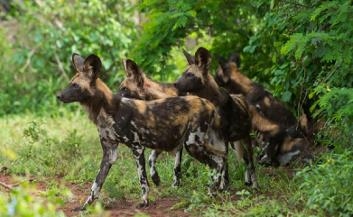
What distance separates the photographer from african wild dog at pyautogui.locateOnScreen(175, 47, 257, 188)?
7238 millimetres

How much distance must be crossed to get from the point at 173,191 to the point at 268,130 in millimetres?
1412

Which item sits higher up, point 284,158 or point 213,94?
point 213,94

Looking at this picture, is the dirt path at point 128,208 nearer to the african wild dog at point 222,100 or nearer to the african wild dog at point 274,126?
the african wild dog at point 222,100

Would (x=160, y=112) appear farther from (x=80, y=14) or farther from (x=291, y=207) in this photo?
(x=80, y=14)

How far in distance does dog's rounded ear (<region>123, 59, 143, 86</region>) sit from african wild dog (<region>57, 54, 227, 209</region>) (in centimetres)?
62

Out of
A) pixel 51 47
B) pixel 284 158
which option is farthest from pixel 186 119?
pixel 51 47

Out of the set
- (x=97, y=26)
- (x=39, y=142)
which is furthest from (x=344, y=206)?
Answer: (x=97, y=26)

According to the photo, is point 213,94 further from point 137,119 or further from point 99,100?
point 99,100

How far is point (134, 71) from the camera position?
739cm

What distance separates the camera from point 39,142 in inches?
369

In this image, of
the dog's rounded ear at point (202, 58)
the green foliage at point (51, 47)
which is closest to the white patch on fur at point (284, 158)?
the dog's rounded ear at point (202, 58)

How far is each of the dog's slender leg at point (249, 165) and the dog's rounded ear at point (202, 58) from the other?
2.68 ft

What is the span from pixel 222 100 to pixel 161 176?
3.46ft

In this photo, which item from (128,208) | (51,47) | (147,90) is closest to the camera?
(128,208)
